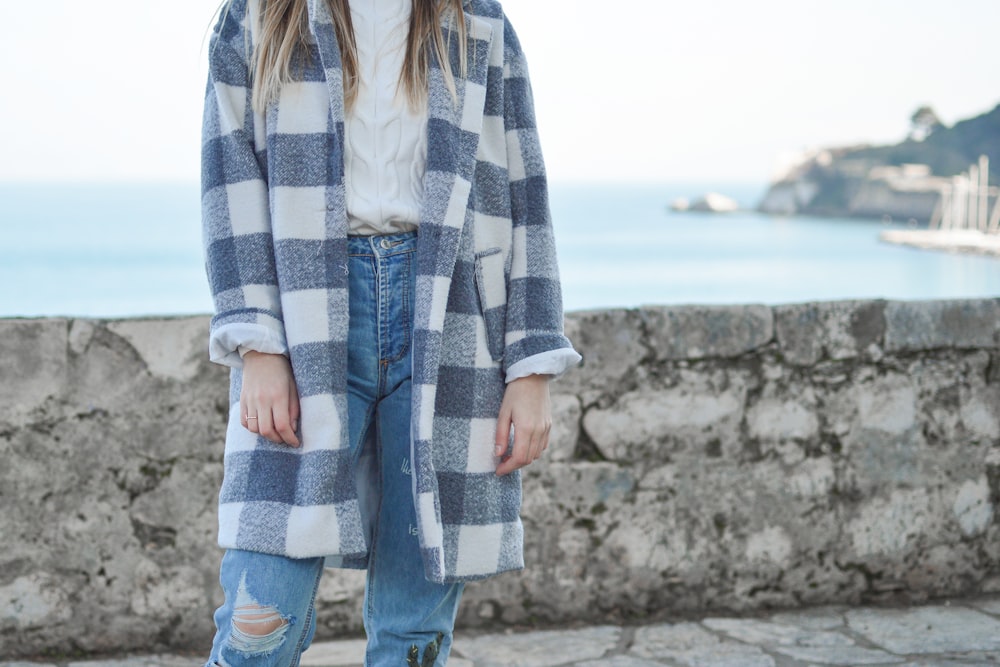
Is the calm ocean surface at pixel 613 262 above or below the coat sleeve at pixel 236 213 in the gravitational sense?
above

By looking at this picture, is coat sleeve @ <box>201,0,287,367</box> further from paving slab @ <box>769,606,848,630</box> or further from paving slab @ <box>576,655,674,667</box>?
paving slab @ <box>769,606,848,630</box>

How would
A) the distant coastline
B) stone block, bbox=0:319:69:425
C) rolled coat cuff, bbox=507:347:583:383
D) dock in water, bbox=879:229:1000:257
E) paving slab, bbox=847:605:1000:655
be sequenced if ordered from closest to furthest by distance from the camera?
rolled coat cuff, bbox=507:347:583:383 → stone block, bbox=0:319:69:425 → paving slab, bbox=847:605:1000:655 → dock in water, bbox=879:229:1000:257 → the distant coastline

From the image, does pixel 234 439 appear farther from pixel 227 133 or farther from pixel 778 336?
pixel 778 336

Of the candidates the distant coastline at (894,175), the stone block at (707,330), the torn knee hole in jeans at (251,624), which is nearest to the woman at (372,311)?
the torn knee hole in jeans at (251,624)

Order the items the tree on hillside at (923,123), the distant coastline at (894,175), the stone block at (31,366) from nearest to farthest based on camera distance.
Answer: the stone block at (31,366) < the distant coastline at (894,175) < the tree on hillside at (923,123)

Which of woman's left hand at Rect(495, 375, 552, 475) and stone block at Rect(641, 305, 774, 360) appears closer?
woman's left hand at Rect(495, 375, 552, 475)

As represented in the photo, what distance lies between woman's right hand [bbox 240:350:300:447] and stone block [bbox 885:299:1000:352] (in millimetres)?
2092

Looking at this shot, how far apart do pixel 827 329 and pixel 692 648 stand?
95cm

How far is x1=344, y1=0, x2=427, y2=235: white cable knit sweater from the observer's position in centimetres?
142

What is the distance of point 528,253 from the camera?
151cm

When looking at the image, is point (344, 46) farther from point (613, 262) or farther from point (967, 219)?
point (967, 219)

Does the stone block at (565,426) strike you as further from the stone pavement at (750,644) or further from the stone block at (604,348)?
the stone pavement at (750,644)

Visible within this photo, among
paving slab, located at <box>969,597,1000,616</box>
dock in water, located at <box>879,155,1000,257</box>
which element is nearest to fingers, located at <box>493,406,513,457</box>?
paving slab, located at <box>969,597,1000,616</box>

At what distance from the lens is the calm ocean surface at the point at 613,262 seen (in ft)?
150
